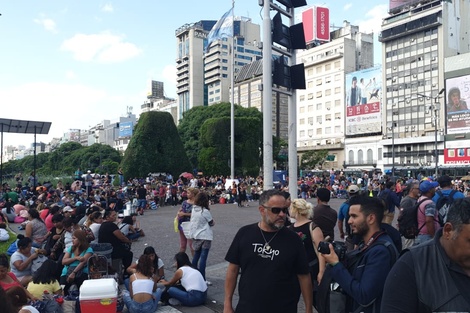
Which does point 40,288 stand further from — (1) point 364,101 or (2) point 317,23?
(2) point 317,23

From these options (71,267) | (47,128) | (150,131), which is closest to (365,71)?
(150,131)

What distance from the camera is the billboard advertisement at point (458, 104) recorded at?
205ft

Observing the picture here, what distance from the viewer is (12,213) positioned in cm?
1817

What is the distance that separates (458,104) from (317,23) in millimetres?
38758

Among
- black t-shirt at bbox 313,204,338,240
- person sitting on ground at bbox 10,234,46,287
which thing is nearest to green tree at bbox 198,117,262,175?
person sitting on ground at bbox 10,234,46,287

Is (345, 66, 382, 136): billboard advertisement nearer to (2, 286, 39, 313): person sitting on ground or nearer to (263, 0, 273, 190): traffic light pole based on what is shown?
(263, 0, 273, 190): traffic light pole

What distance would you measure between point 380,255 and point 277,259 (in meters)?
0.81

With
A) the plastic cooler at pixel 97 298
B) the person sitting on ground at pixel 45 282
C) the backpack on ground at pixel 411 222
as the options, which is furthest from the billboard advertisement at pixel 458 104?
the plastic cooler at pixel 97 298

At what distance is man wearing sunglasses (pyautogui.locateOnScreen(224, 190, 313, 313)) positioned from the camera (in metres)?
3.37

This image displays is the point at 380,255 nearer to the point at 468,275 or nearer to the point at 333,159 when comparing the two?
the point at 468,275

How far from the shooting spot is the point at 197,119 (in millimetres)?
64438

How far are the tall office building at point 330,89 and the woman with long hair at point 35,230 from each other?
7753 centimetres

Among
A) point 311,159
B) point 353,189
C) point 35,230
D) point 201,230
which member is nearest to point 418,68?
point 311,159

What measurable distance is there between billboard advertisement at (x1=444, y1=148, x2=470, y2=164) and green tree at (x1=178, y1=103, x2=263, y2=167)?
94.0ft
